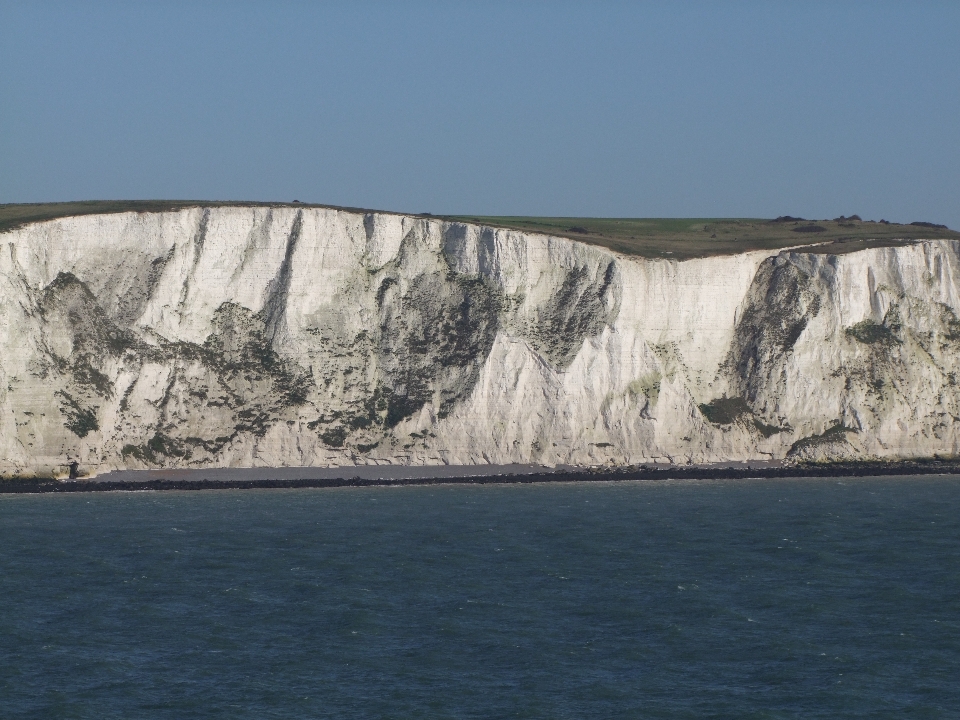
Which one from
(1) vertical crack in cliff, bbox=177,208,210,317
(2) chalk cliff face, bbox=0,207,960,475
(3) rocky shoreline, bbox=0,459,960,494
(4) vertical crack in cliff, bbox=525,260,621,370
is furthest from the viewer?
(4) vertical crack in cliff, bbox=525,260,621,370

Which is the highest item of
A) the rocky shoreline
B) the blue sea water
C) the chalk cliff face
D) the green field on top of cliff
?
the green field on top of cliff

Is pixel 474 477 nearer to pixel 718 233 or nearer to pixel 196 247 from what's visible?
pixel 196 247

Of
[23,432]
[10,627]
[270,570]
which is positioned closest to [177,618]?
[10,627]

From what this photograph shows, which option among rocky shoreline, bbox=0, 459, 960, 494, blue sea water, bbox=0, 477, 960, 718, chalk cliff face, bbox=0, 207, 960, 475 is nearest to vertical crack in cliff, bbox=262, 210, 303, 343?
chalk cliff face, bbox=0, 207, 960, 475

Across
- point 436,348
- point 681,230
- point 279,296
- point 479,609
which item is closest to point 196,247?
point 279,296

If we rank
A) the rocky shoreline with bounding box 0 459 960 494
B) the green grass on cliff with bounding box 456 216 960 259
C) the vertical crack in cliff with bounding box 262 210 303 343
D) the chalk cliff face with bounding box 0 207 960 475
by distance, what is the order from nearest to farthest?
the rocky shoreline with bounding box 0 459 960 494 → the chalk cliff face with bounding box 0 207 960 475 → the vertical crack in cliff with bounding box 262 210 303 343 → the green grass on cliff with bounding box 456 216 960 259

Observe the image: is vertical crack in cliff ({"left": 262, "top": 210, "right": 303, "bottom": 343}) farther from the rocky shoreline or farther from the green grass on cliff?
the green grass on cliff

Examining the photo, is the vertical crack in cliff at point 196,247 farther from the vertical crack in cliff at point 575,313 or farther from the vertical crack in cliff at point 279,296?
the vertical crack in cliff at point 575,313
